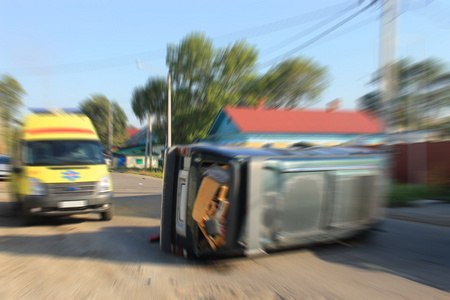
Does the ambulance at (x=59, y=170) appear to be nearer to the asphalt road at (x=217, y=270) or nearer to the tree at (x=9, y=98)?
the asphalt road at (x=217, y=270)

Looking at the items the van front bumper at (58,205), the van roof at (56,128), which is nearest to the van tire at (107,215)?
the van front bumper at (58,205)

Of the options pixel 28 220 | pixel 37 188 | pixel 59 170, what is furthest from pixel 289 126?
pixel 37 188

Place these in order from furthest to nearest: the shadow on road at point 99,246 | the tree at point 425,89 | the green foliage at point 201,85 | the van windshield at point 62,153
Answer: the green foliage at point 201,85
the tree at point 425,89
the van windshield at point 62,153
the shadow on road at point 99,246

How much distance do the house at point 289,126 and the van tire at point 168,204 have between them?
781 inches

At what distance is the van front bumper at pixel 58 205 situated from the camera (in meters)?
7.18

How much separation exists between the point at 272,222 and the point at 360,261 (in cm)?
152

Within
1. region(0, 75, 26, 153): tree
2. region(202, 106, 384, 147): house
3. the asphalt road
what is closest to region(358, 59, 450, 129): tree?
region(202, 106, 384, 147): house

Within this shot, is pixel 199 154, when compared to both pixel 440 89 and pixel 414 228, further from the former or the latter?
pixel 440 89

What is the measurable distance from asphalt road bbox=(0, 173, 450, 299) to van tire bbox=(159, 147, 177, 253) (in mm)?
234

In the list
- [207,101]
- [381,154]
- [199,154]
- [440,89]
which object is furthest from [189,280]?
[207,101]

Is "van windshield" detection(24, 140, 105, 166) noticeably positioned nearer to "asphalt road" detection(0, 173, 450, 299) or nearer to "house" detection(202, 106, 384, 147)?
"asphalt road" detection(0, 173, 450, 299)

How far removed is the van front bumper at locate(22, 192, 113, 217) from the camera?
7.18 meters

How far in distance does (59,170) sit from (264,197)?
205 inches

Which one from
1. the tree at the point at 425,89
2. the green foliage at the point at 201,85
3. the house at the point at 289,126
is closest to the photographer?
the tree at the point at 425,89
